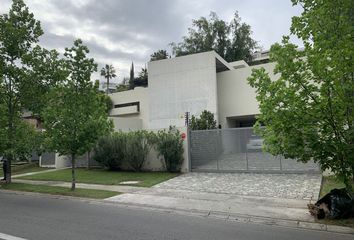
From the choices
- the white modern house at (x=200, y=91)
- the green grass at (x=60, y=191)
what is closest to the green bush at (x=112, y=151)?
the green grass at (x=60, y=191)

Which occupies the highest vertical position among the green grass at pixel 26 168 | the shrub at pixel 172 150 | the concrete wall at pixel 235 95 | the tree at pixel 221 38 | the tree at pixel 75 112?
the tree at pixel 221 38

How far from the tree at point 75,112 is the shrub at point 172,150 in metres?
5.45

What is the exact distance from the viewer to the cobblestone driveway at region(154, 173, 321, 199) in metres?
12.1

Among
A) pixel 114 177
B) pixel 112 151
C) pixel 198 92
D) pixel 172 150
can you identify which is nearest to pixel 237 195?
pixel 172 150

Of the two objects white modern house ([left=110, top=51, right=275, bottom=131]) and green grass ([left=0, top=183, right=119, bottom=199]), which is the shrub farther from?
white modern house ([left=110, top=51, right=275, bottom=131])

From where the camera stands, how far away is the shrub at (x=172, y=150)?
1869 cm

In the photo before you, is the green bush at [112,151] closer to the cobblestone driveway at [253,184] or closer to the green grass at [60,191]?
the cobblestone driveway at [253,184]

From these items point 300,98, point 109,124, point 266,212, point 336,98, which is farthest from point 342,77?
point 109,124

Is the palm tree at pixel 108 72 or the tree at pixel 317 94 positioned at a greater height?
the palm tree at pixel 108 72

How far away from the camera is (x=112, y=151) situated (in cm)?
2033

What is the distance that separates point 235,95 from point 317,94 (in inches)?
946

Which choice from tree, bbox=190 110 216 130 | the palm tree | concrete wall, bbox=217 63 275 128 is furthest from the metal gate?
the palm tree

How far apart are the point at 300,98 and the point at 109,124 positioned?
8475mm

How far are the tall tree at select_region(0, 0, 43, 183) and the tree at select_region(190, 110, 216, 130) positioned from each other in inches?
602
